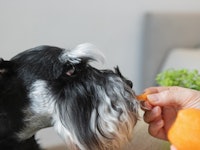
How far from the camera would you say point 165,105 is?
0.78 m

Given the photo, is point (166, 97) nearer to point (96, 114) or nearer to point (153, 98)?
point (153, 98)

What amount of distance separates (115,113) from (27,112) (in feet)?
0.63

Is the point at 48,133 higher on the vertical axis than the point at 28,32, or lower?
lower

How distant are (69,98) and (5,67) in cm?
15

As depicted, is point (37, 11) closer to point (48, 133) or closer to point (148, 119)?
point (48, 133)

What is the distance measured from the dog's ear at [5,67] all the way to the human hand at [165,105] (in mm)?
314

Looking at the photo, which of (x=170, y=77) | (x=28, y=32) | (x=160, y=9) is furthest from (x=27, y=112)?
(x=160, y=9)

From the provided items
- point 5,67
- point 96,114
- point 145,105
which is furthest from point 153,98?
point 5,67

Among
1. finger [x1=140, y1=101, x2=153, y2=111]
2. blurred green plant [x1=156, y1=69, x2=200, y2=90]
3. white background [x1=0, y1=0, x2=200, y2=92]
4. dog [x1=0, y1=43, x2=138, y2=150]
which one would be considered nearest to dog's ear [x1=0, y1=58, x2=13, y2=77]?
dog [x1=0, y1=43, x2=138, y2=150]

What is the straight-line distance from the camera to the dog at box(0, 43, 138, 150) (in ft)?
2.28

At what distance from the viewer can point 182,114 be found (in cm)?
69

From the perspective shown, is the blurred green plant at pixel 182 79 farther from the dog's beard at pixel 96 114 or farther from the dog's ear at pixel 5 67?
the dog's ear at pixel 5 67

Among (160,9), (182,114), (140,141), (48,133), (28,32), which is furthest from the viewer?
(160,9)

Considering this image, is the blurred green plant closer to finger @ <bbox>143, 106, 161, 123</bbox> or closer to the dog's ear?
finger @ <bbox>143, 106, 161, 123</bbox>
